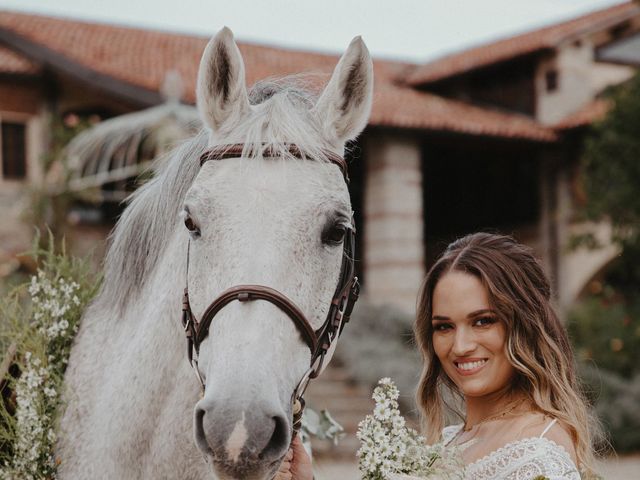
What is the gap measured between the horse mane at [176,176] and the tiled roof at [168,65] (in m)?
8.97

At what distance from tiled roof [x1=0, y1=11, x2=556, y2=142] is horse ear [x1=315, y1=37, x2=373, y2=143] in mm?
9266

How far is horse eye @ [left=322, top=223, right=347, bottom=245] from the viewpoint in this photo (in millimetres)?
Answer: 2086

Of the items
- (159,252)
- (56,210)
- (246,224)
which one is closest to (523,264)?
(246,224)

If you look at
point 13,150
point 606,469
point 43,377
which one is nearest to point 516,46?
point 606,469

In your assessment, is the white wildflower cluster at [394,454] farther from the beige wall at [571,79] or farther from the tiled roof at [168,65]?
the beige wall at [571,79]

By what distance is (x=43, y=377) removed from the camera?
2.50m

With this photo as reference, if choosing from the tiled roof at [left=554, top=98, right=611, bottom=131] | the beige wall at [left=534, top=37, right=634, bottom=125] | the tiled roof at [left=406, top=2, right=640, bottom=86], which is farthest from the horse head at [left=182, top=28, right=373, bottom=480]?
the beige wall at [left=534, top=37, right=634, bottom=125]

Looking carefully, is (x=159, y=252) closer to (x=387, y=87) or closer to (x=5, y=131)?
(x=5, y=131)

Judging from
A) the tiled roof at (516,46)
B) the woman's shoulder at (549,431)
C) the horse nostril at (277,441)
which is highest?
the tiled roof at (516,46)

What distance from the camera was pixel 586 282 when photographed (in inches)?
589

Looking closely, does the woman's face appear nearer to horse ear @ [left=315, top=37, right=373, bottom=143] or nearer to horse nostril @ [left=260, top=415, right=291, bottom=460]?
horse ear @ [left=315, top=37, right=373, bottom=143]

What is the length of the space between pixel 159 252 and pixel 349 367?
8310mm

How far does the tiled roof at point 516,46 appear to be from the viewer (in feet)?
48.5

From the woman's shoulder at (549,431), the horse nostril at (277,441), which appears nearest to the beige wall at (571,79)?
the woman's shoulder at (549,431)
